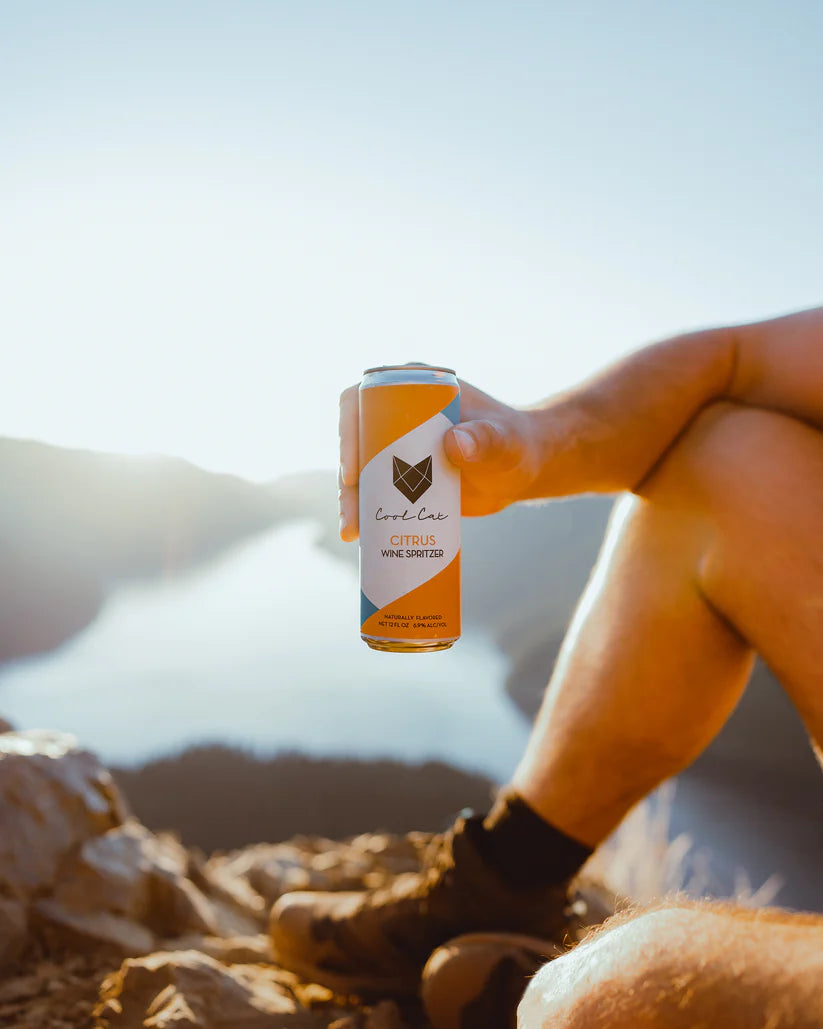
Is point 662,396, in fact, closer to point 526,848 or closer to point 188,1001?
point 526,848

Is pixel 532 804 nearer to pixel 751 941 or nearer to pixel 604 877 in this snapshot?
pixel 751 941

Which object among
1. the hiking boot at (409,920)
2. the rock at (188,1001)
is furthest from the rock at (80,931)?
the hiking boot at (409,920)

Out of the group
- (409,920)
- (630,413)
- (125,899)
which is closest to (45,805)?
(125,899)

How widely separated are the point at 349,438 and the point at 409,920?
0.86 meters

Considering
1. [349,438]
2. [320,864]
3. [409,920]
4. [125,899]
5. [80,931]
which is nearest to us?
[349,438]

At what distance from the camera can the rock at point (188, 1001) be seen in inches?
50.1

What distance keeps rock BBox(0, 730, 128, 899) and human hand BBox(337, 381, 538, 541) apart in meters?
1.01

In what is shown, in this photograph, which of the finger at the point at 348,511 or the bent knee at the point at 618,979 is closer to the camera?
the bent knee at the point at 618,979

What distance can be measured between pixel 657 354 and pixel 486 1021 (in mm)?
1108

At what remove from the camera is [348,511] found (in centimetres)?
123

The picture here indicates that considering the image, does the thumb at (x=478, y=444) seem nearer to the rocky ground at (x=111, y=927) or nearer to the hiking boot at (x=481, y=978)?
the hiking boot at (x=481, y=978)

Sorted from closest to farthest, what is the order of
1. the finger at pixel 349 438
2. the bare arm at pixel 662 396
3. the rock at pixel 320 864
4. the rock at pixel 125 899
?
the finger at pixel 349 438 → the bare arm at pixel 662 396 → the rock at pixel 125 899 → the rock at pixel 320 864

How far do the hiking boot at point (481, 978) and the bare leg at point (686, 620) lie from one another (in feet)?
0.67

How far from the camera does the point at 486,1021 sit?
4.16 ft
